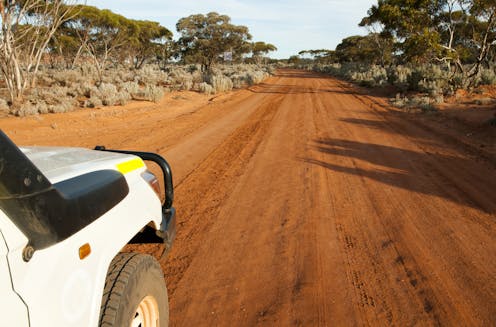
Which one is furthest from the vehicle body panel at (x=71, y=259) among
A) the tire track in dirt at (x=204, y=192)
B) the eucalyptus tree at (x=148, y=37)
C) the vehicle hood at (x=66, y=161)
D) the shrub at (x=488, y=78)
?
the eucalyptus tree at (x=148, y=37)

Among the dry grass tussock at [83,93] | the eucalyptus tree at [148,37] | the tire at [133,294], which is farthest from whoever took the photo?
the eucalyptus tree at [148,37]

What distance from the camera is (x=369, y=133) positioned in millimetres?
9727

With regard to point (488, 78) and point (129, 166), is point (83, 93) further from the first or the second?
point (488, 78)

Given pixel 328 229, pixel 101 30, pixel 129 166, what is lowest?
pixel 328 229

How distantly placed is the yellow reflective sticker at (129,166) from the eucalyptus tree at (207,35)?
34.7m

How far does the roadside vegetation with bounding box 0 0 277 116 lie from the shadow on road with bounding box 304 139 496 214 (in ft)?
34.4

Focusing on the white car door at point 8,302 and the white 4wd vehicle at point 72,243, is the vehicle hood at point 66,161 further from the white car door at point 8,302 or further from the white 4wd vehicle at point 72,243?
the white car door at point 8,302

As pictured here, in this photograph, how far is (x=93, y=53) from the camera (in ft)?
91.5

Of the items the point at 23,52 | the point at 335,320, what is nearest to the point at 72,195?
the point at 335,320

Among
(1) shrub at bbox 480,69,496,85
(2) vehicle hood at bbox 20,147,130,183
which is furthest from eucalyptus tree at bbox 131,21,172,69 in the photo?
(2) vehicle hood at bbox 20,147,130,183

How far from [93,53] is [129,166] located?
2954 centimetres

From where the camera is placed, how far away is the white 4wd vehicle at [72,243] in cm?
126

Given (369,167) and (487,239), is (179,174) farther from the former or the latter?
(487,239)

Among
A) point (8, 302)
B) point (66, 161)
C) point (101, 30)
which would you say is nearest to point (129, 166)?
point (66, 161)
